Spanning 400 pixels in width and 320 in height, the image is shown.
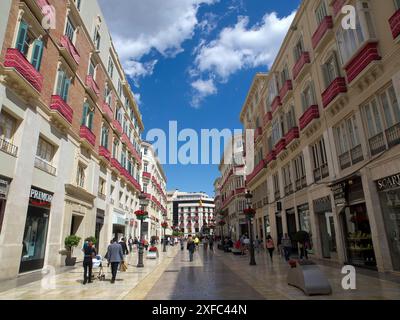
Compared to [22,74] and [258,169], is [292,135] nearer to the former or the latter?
[258,169]

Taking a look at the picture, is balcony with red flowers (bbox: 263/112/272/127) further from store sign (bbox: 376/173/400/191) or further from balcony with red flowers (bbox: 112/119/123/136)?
store sign (bbox: 376/173/400/191)

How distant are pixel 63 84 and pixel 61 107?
83.0 inches

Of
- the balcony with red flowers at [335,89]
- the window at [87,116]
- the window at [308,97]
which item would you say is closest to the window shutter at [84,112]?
the window at [87,116]

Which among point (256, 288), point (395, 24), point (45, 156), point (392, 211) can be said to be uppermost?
point (395, 24)

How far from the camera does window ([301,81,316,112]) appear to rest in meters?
17.6

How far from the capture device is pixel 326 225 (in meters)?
16.2

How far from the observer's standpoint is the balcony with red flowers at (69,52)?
15.3m

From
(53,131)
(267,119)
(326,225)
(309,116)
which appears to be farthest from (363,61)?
(53,131)

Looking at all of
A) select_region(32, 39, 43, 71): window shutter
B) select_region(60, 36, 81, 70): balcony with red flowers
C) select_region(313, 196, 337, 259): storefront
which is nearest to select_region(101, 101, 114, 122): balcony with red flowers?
select_region(60, 36, 81, 70): balcony with red flowers

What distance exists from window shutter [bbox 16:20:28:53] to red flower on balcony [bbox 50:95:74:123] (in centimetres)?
308

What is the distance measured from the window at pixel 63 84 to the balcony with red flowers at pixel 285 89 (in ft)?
50.3

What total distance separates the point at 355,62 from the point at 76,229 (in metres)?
19.1

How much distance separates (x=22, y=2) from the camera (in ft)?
37.2
